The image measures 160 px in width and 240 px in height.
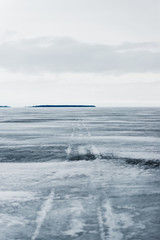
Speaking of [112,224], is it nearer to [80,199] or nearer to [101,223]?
[101,223]

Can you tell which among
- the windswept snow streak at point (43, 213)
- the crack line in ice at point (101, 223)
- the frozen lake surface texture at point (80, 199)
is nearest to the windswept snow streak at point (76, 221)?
the frozen lake surface texture at point (80, 199)

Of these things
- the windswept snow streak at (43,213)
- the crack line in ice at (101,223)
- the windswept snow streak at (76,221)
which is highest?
the crack line in ice at (101,223)

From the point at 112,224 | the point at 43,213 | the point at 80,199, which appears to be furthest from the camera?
the point at 80,199

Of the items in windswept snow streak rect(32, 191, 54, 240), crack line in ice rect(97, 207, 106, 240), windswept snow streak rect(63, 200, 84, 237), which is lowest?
windswept snow streak rect(32, 191, 54, 240)

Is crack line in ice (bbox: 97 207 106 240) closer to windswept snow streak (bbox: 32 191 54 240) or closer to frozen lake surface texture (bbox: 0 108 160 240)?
frozen lake surface texture (bbox: 0 108 160 240)

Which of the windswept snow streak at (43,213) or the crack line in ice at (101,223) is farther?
the windswept snow streak at (43,213)

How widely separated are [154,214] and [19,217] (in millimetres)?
2036

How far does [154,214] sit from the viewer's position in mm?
4836

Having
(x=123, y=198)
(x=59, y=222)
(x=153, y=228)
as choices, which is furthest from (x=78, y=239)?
(x=123, y=198)

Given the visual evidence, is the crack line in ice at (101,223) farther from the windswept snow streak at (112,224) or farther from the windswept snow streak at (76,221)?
the windswept snow streak at (76,221)

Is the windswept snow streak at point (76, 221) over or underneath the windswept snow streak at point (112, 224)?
underneath

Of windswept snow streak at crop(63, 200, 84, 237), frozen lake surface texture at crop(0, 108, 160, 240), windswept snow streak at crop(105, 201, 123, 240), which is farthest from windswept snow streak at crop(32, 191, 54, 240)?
windswept snow streak at crop(105, 201, 123, 240)

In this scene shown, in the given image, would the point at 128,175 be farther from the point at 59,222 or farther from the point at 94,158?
the point at 59,222

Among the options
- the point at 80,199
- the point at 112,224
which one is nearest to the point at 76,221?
the point at 112,224
